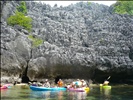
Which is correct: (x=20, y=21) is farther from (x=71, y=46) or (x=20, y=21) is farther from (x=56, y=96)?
(x=56, y=96)

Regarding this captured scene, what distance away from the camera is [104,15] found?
5488 cm

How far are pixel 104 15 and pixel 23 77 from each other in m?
21.8

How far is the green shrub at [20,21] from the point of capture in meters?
48.0

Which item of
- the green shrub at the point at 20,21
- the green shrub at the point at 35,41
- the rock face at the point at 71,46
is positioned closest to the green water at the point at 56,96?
the rock face at the point at 71,46

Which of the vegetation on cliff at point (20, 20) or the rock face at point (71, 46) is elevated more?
the vegetation on cliff at point (20, 20)

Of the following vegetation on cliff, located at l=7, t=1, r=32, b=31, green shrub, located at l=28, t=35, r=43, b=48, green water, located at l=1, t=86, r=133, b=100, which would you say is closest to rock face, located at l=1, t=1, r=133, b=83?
green shrub, located at l=28, t=35, r=43, b=48

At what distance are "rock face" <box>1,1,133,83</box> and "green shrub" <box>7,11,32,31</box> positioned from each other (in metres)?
1.21

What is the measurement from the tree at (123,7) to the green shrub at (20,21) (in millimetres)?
20625

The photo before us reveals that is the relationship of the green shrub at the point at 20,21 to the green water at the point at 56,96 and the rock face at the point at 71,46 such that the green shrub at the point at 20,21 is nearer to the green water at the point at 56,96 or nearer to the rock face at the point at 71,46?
the rock face at the point at 71,46

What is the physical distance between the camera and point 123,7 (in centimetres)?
6012

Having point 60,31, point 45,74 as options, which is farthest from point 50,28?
point 45,74

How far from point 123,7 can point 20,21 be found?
25.0 meters

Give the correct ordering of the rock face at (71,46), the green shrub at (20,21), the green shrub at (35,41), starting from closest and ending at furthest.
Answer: the rock face at (71,46)
the green shrub at (35,41)
the green shrub at (20,21)

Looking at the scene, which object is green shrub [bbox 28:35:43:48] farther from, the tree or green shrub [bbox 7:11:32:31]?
the tree
